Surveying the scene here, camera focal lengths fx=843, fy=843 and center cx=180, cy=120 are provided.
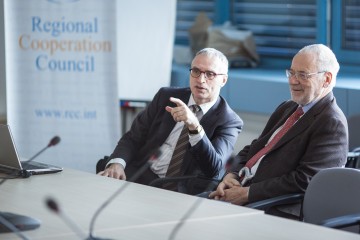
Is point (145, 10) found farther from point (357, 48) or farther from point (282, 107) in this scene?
point (282, 107)

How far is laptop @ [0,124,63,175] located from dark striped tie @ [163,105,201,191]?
894 mm

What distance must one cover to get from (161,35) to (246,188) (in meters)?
2.74

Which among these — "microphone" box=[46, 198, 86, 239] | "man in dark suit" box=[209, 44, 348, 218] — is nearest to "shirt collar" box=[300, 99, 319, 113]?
"man in dark suit" box=[209, 44, 348, 218]

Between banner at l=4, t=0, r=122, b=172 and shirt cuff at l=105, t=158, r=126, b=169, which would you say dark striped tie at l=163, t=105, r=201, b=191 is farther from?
banner at l=4, t=0, r=122, b=172


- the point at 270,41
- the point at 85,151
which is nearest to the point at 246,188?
the point at 85,151

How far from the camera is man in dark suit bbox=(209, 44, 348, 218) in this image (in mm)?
4312

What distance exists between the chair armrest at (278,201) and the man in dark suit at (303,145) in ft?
0.11

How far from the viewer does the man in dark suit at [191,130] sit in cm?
480

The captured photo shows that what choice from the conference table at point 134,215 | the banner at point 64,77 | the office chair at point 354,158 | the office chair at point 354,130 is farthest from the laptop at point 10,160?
the banner at point 64,77

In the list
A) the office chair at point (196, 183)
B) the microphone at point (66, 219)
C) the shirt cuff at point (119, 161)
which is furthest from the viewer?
the shirt cuff at point (119, 161)

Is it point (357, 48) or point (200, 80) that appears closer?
point (200, 80)

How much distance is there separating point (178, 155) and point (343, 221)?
161 cm

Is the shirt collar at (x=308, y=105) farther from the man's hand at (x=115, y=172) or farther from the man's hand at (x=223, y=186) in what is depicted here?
the man's hand at (x=115, y=172)

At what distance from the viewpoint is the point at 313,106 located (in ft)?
14.7
